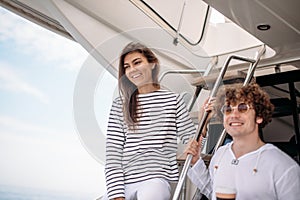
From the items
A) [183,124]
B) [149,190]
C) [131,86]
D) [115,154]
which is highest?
[131,86]

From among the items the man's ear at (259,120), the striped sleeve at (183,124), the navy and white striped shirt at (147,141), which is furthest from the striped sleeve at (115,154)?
the man's ear at (259,120)

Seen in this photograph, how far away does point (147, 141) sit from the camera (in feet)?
5.55

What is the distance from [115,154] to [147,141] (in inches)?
6.7

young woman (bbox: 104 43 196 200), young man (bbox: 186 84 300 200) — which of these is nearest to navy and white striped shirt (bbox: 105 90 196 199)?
young woman (bbox: 104 43 196 200)

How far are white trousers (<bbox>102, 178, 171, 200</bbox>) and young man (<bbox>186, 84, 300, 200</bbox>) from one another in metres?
0.21

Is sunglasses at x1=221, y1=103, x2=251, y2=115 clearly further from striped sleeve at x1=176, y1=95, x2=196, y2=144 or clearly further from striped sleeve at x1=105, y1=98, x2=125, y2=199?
striped sleeve at x1=105, y1=98, x2=125, y2=199

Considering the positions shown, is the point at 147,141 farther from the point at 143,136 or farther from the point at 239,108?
the point at 239,108

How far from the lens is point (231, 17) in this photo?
2.19 meters

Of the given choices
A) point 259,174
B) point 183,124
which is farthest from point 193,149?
point 259,174

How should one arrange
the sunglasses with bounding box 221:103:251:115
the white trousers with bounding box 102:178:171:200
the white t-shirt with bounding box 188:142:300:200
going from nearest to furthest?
the white t-shirt with bounding box 188:142:300:200
the white trousers with bounding box 102:178:171:200
the sunglasses with bounding box 221:103:251:115

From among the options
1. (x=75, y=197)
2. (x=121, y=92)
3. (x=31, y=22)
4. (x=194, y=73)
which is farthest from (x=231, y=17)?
(x=75, y=197)

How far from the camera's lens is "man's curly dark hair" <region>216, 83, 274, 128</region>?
5.81 ft

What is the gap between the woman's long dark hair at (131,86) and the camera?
1.77 m

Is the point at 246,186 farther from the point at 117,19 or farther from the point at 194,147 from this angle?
the point at 117,19
